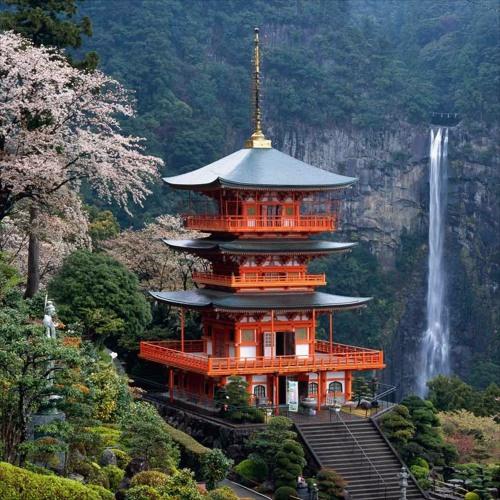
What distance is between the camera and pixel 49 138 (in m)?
37.2

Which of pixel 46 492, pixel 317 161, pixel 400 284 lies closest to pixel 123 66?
pixel 317 161

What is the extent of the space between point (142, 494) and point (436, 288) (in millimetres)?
79233

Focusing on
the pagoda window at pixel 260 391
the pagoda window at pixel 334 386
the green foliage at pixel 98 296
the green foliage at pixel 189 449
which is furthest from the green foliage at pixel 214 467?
the pagoda window at pixel 334 386

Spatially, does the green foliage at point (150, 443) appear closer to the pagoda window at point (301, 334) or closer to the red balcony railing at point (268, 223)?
the pagoda window at point (301, 334)

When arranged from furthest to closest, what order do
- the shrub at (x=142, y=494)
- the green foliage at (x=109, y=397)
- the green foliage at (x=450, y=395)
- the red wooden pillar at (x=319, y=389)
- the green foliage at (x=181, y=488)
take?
the green foliage at (x=450, y=395), the red wooden pillar at (x=319, y=389), the green foliage at (x=109, y=397), the green foliage at (x=181, y=488), the shrub at (x=142, y=494)

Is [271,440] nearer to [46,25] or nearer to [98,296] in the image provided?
[98,296]

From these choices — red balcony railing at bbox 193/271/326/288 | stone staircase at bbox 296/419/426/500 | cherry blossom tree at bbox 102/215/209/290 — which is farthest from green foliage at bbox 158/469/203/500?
cherry blossom tree at bbox 102/215/209/290

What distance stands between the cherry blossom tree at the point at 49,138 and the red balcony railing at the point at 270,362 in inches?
212

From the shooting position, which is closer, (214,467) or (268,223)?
(214,467)

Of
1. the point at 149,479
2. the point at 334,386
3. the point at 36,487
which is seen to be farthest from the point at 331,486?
the point at 36,487

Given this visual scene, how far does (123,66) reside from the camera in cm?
11250

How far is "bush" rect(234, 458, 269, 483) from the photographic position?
3688 centimetres

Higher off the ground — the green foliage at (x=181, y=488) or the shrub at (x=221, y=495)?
the green foliage at (x=181, y=488)

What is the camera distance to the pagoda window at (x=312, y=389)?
138 ft
